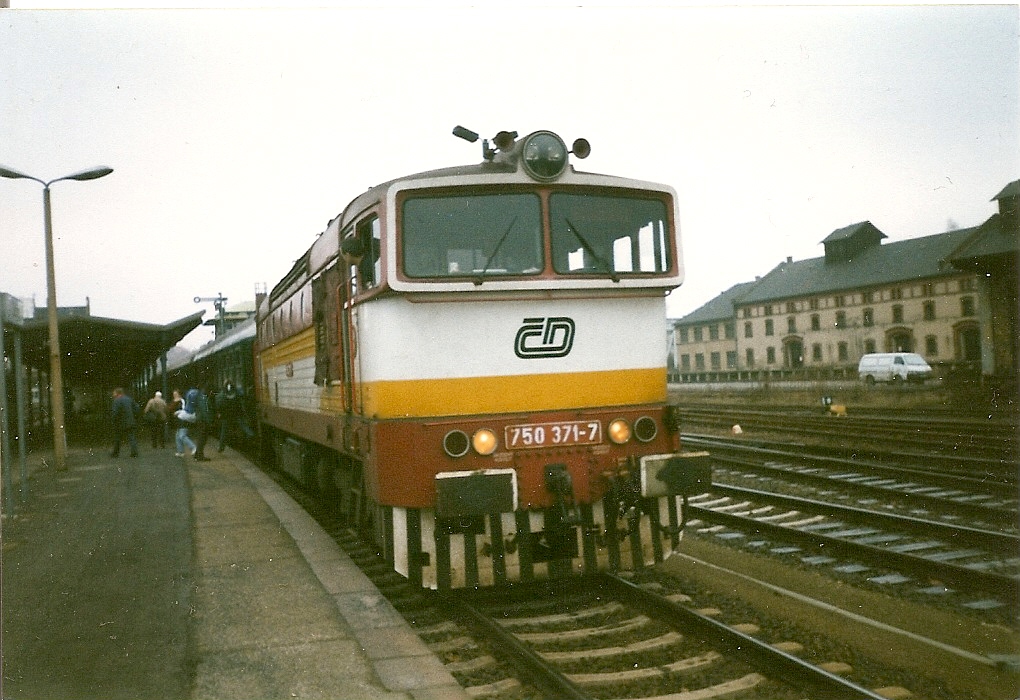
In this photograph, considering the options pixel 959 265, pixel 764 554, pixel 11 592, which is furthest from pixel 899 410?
pixel 11 592

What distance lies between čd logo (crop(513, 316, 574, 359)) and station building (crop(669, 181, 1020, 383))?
22177mm

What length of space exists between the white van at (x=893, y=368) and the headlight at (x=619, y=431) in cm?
2598

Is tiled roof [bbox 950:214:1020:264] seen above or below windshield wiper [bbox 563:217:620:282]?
above

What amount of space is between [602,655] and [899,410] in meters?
17.9

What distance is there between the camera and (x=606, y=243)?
6016 millimetres

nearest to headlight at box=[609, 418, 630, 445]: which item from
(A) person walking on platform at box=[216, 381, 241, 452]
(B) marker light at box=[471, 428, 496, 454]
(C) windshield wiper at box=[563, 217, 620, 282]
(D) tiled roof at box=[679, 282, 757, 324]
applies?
(B) marker light at box=[471, 428, 496, 454]

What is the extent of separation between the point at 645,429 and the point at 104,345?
1345cm

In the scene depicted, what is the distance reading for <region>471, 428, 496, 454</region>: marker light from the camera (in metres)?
5.53

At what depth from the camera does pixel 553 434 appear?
18.8 ft

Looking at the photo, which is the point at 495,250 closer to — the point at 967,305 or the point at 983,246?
the point at 983,246

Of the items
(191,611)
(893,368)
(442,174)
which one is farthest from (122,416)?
Result: (893,368)

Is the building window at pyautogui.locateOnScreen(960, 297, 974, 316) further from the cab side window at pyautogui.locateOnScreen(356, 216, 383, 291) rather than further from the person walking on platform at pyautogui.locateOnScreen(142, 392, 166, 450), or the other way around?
the cab side window at pyautogui.locateOnScreen(356, 216, 383, 291)

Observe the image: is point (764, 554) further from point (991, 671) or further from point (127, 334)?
point (127, 334)

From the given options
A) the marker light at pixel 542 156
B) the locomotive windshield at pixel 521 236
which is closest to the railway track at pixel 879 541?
the locomotive windshield at pixel 521 236
